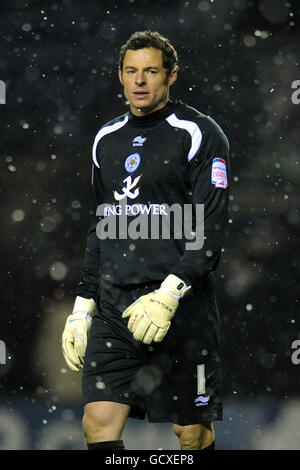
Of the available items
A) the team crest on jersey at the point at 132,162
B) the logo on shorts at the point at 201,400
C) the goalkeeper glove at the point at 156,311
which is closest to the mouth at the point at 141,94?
the team crest on jersey at the point at 132,162

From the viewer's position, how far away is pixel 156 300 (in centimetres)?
360

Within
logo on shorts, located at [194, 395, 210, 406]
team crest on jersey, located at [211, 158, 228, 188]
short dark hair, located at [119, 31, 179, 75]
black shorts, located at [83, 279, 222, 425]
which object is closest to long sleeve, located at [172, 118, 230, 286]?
team crest on jersey, located at [211, 158, 228, 188]

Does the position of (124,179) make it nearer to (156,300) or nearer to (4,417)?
(156,300)

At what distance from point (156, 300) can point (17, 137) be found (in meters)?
3.63

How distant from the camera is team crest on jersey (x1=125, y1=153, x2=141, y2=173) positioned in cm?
393

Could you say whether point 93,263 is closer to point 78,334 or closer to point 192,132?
point 78,334

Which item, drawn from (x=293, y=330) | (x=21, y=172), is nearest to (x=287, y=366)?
(x=293, y=330)

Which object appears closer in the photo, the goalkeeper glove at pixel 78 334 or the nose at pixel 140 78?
the nose at pixel 140 78

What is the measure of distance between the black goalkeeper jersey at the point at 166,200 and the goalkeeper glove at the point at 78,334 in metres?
0.21

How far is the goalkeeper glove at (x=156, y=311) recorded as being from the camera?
11.8 ft

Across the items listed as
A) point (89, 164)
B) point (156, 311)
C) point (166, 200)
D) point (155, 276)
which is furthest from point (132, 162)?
point (89, 164)

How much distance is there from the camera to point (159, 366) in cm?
380

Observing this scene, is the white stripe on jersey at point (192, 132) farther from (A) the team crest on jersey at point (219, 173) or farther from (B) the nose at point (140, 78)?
(B) the nose at point (140, 78)

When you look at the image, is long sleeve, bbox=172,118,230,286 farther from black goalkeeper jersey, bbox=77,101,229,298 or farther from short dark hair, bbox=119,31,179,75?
short dark hair, bbox=119,31,179,75
